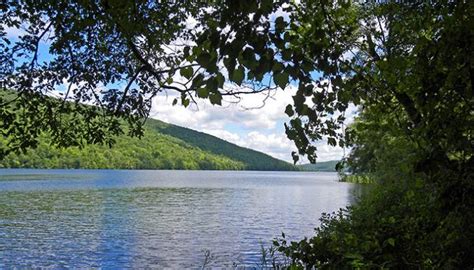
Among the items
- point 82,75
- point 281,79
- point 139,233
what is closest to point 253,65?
point 281,79

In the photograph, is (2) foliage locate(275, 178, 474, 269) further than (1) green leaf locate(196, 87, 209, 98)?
Yes

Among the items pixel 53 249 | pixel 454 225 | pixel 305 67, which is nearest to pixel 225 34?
pixel 305 67

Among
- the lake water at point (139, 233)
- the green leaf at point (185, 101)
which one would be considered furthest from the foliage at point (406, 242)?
the lake water at point (139, 233)

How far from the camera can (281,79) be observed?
8.27 ft

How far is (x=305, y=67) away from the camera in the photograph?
8.71 ft

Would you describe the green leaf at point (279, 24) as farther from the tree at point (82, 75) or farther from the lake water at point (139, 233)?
the lake water at point (139, 233)

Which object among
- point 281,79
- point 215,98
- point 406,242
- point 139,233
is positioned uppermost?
point 281,79

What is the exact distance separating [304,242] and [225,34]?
8.20 m

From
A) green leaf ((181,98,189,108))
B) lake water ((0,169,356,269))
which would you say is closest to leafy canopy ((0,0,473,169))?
green leaf ((181,98,189,108))

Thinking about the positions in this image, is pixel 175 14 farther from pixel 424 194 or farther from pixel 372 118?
pixel 424 194

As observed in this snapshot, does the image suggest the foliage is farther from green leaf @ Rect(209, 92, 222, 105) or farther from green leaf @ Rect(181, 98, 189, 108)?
green leaf @ Rect(209, 92, 222, 105)

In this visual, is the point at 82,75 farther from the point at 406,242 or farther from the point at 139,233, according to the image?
the point at 139,233

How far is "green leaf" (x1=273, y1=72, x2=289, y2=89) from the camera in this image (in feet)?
8.25

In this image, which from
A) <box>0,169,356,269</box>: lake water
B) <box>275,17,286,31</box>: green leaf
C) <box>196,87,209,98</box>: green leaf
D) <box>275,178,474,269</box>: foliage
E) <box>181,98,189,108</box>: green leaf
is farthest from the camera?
<box>0,169,356,269</box>: lake water
